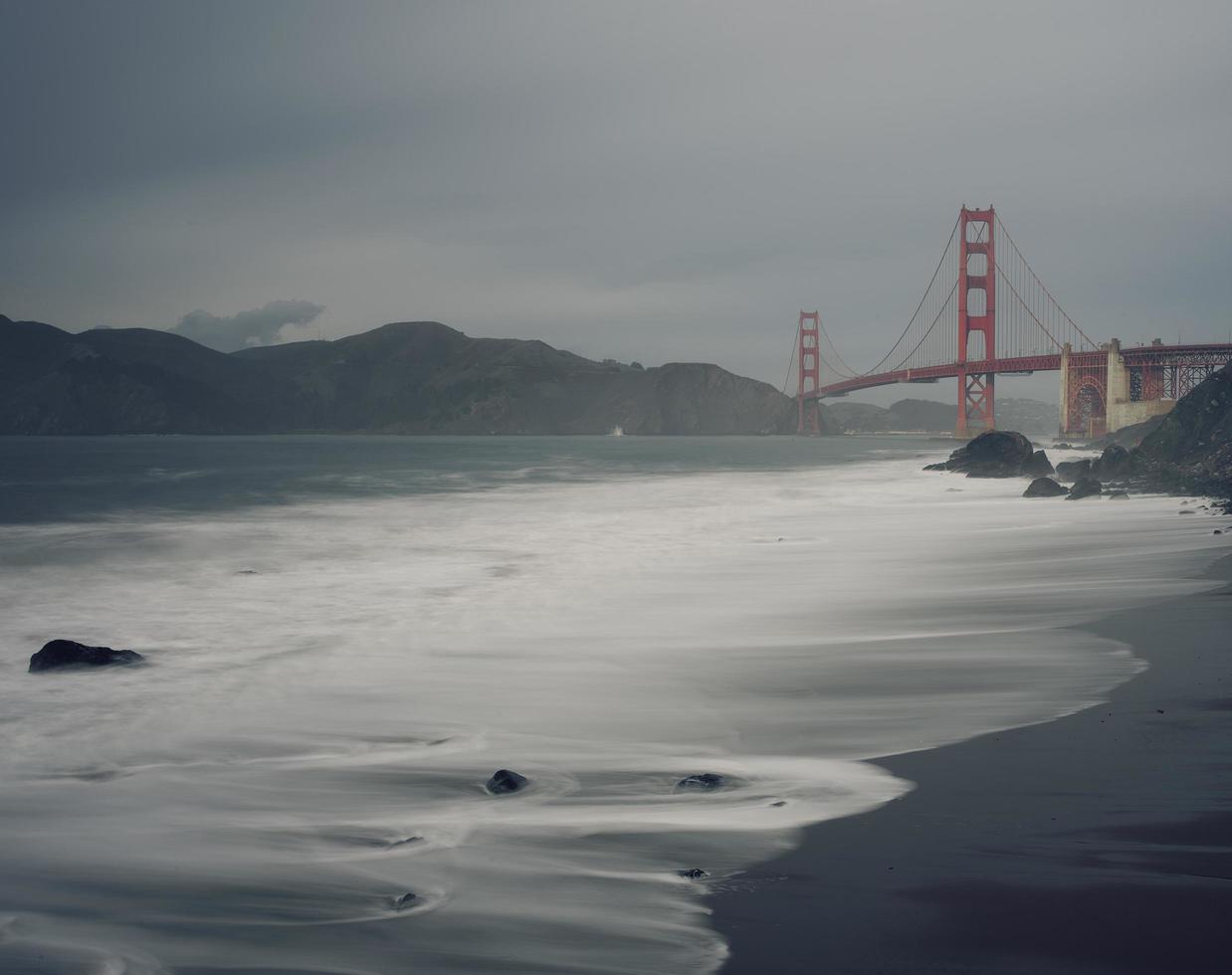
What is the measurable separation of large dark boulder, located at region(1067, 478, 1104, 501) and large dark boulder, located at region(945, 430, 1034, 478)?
11250mm

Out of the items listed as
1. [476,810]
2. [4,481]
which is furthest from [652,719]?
[4,481]

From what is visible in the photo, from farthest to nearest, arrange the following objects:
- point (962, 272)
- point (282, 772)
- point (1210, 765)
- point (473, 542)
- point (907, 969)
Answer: point (962, 272)
point (473, 542)
point (282, 772)
point (1210, 765)
point (907, 969)

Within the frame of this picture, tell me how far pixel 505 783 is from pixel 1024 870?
2.07 meters

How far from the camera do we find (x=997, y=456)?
33969 millimetres

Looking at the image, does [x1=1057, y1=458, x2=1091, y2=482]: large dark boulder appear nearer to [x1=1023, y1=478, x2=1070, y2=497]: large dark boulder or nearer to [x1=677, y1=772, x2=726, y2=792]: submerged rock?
[x1=1023, y1=478, x2=1070, y2=497]: large dark boulder


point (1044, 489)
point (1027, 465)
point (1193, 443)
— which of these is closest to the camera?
point (1044, 489)

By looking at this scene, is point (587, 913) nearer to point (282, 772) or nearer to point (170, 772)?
point (282, 772)

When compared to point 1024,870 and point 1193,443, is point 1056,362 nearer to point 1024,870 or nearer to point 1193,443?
point 1193,443

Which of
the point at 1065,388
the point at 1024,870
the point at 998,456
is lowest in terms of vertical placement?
the point at 1024,870

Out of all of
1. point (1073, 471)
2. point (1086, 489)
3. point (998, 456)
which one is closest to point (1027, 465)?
point (998, 456)

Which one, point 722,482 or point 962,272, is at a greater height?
point 962,272

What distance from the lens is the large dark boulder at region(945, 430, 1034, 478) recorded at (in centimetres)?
3319

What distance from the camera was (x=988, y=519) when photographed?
18734mm

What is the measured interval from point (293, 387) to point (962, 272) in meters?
133
